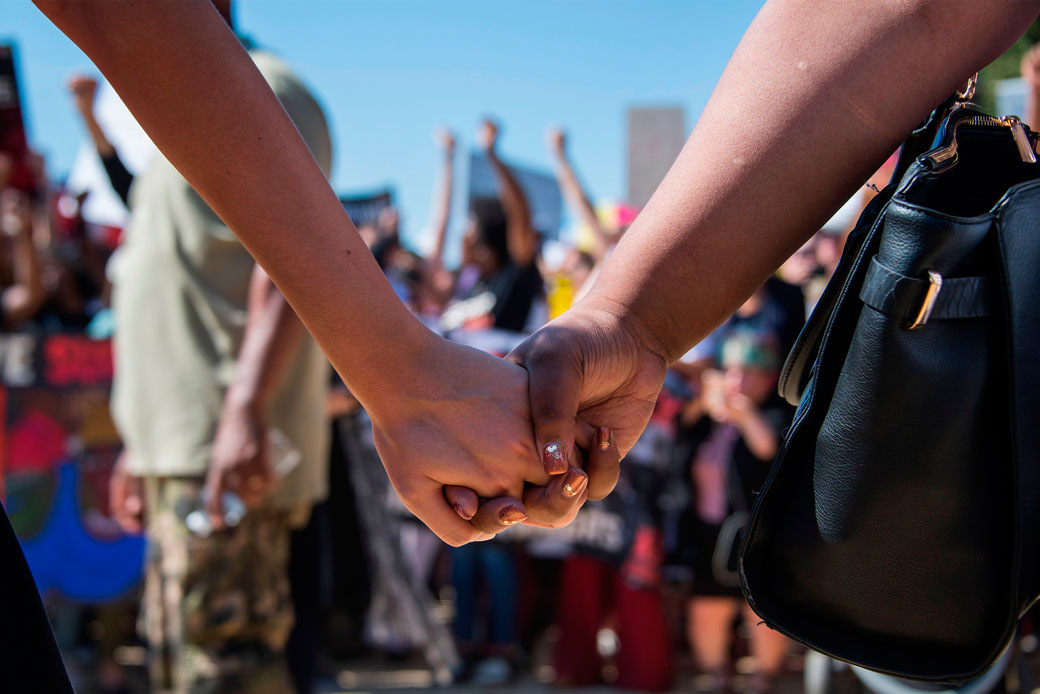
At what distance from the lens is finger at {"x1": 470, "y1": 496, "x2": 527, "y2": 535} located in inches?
50.3

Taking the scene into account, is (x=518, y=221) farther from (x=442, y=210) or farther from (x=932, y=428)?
(x=932, y=428)

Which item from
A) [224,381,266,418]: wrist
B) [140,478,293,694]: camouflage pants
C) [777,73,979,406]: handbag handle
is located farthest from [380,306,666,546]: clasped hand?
[140,478,293,694]: camouflage pants

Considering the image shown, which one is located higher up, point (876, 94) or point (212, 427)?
point (876, 94)

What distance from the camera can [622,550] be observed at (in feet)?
14.3

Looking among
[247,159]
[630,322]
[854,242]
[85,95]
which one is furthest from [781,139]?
[85,95]

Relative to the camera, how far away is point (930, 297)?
3.11 feet

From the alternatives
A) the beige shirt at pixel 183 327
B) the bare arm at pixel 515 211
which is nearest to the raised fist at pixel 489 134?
the bare arm at pixel 515 211

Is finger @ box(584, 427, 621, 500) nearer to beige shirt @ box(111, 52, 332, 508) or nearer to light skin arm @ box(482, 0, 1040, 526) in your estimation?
light skin arm @ box(482, 0, 1040, 526)

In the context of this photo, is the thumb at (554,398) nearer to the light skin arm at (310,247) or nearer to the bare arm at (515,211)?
the light skin arm at (310,247)

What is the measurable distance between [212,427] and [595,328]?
1292mm

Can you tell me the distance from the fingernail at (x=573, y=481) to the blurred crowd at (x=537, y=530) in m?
2.07

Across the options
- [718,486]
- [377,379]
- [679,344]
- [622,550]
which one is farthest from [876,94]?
[622,550]

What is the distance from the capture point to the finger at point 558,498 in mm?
1281

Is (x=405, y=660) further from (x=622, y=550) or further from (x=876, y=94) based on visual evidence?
(x=876, y=94)
